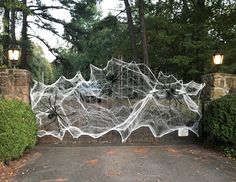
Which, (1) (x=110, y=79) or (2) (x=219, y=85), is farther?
(1) (x=110, y=79)

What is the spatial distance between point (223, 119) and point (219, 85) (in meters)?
1.06

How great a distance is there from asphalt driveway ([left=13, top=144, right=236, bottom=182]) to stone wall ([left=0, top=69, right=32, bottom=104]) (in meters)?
1.24

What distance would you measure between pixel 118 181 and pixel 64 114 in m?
2.97

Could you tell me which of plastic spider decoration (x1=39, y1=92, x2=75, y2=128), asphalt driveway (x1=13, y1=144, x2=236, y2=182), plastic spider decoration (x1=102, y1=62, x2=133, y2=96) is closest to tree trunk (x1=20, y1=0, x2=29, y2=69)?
plastic spider decoration (x1=102, y1=62, x2=133, y2=96)

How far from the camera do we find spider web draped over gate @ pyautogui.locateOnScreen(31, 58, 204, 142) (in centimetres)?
627

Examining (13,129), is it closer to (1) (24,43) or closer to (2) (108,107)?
(2) (108,107)

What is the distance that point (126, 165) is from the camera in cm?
453

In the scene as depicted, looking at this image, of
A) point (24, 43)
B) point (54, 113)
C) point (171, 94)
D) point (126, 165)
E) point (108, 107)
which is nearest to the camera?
point (126, 165)

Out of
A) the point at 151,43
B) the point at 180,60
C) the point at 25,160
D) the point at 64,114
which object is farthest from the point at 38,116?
the point at 151,43

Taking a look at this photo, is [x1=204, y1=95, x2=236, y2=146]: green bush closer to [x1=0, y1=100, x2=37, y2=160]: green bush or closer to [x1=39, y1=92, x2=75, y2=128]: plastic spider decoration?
[x1=39, y1=92, x2=75, y2=128]: plastic spider decoration

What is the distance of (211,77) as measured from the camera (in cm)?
623

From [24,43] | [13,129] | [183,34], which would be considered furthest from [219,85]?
[24,43]

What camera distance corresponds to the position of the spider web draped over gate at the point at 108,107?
6.27m

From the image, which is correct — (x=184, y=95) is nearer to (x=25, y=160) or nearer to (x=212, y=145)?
(x=212, y=145)
